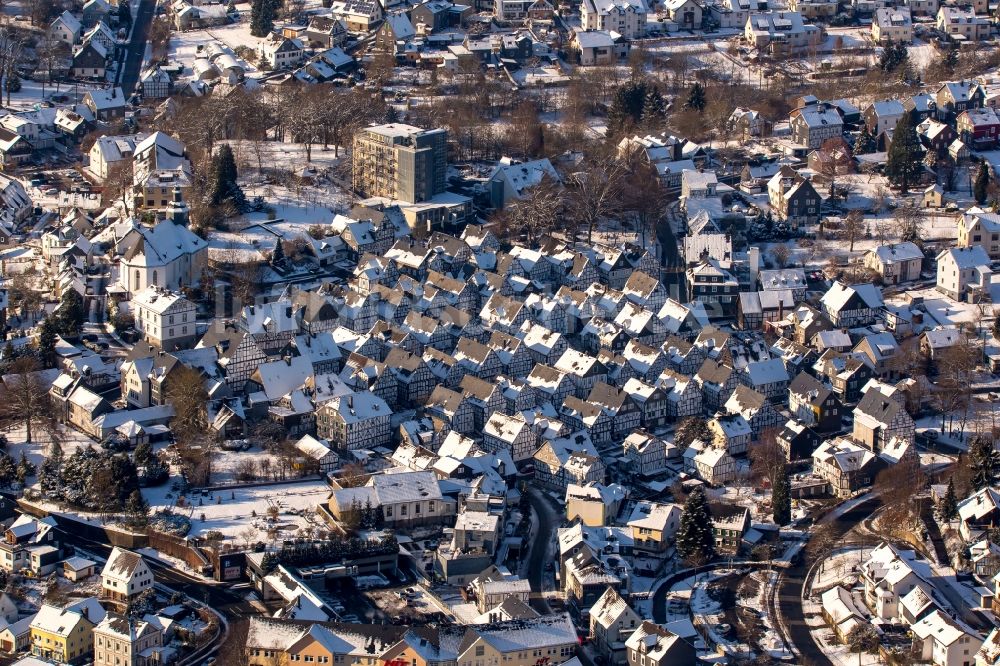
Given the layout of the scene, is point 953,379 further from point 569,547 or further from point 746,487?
point 569,547

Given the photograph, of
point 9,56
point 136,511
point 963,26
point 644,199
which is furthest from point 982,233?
point 9,56

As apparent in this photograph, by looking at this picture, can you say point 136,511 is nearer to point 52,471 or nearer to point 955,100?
point 52,471

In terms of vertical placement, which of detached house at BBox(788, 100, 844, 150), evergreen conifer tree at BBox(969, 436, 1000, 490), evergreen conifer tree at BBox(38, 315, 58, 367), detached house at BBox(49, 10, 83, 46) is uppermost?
detached house at BBox(49, 10, 83, 46)

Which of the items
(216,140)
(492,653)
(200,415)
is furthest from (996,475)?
(216,140)

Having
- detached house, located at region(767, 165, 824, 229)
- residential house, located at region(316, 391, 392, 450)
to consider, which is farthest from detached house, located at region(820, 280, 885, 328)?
residential house, located at region(316, 391, 392, 450)

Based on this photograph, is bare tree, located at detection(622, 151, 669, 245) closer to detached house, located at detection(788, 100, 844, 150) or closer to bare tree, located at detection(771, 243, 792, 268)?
bare tree, located at detection(771, 243, 792, 268)

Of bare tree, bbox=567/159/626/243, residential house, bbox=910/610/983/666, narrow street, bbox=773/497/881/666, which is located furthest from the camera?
bare tree, bbox=567/159/626/243

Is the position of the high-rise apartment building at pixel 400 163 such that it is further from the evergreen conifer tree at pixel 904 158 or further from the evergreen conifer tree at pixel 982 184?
the evergreen conifer tree at pixel 982 184

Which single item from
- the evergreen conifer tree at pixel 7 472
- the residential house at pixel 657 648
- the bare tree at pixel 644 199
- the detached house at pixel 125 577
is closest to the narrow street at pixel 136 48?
the bare tree at pixel 644 199

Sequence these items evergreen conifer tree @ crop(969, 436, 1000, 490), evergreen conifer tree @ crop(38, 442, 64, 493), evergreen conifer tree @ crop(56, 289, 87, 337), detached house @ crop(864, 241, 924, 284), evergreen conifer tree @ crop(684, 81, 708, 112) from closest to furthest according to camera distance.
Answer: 1. evergreen conifer tree @ crop(969, 436, 1000, 490)
2. evergreen conifer tree @ crop(38, 442, 64, 493)
3. evergreen conifer tree @ crop(56, 289, 87, 337)
4. detached house @ crop(864, 241, 924, 284)
5. evergreen conifer tree @ crop(684, 81, 708, 112)
